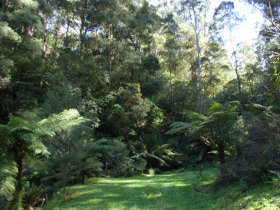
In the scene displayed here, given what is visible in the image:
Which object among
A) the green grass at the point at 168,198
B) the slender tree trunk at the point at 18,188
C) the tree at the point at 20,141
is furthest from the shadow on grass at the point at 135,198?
the tree at the point at 20,141

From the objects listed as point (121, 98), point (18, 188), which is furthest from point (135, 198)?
point (121, 98)

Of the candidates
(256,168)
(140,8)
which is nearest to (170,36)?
(140,8)

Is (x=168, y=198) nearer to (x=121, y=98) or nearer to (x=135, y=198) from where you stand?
(x=135, y=198)

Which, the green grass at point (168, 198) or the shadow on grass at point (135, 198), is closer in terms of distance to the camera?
the green grass at point (168, 198)

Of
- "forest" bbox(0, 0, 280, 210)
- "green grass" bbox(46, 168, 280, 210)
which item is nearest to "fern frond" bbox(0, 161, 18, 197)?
"forest" bbox(0, 0, 280, 210)

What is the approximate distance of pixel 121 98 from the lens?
45.3 ft

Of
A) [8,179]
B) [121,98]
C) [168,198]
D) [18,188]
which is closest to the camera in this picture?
[8,179]

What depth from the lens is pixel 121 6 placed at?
1466 cm

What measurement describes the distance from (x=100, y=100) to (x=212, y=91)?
15.4 m

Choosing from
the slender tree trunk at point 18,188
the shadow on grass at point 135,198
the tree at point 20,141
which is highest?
the tree at point 20,141

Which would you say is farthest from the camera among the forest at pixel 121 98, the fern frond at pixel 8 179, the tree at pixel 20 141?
the forest at pixel 121 98

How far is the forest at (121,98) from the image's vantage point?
13.7ft

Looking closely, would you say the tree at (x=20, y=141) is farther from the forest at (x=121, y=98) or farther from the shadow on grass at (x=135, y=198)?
the shadow on grass at (x=135, y=198)

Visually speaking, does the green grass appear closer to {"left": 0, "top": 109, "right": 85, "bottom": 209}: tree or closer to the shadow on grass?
the shadow on grass
